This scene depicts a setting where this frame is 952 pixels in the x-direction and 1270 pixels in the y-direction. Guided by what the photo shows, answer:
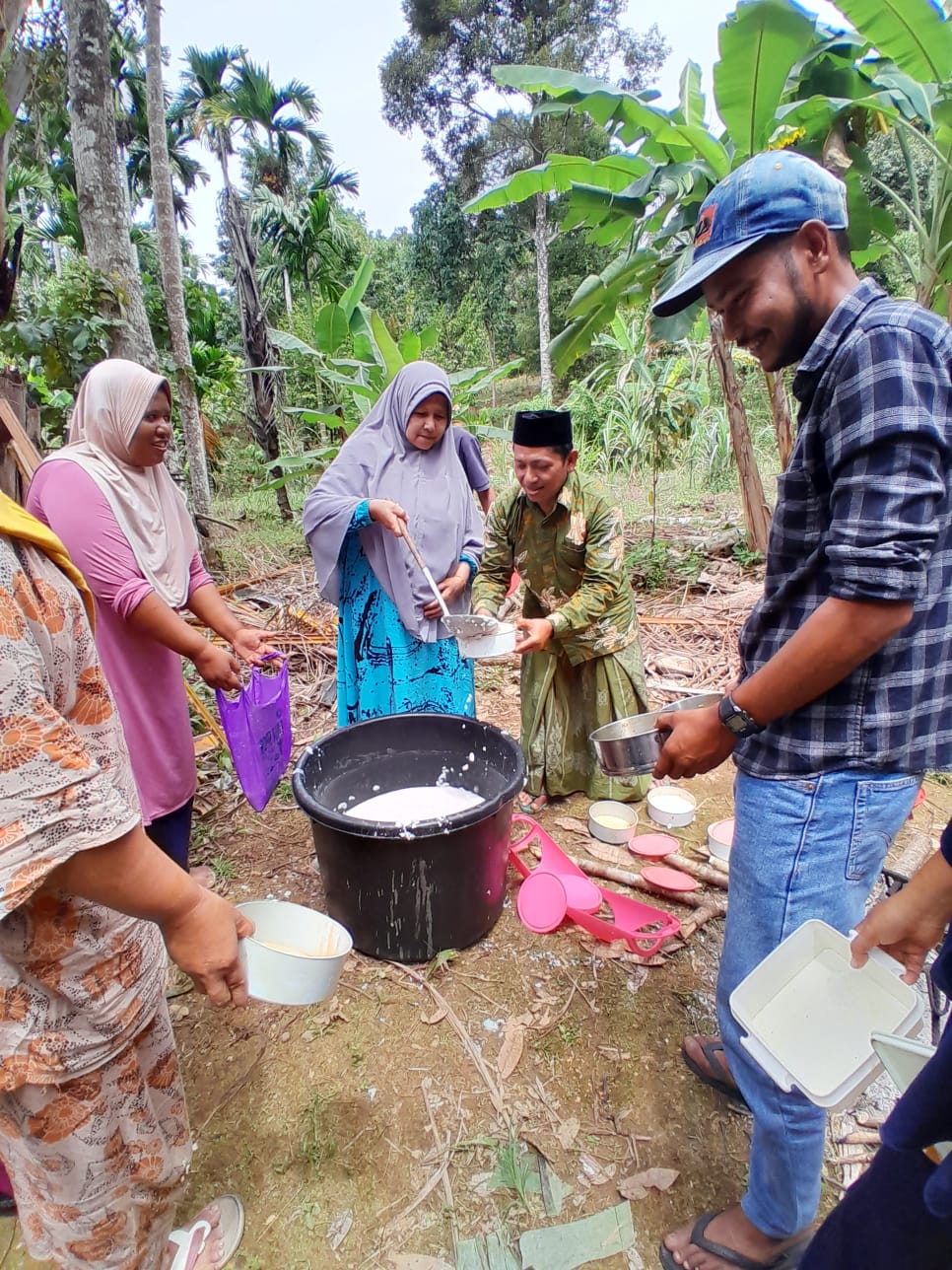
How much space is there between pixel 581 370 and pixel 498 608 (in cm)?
1748

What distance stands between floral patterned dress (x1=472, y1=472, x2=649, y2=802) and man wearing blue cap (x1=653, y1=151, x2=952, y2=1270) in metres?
1.44

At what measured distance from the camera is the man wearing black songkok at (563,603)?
2.49 m

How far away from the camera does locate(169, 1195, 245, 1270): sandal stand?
1.41 metres

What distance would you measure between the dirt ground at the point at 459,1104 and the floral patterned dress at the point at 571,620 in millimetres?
943

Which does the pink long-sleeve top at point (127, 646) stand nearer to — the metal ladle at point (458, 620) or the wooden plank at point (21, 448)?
the wooden plank at point (21, 448)

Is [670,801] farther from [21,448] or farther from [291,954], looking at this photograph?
[21,448]

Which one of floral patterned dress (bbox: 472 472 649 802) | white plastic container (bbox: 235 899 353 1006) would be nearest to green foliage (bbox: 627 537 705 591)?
floral patterned dress (bbox: 472 472 649 802)

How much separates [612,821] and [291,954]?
6.72 feet

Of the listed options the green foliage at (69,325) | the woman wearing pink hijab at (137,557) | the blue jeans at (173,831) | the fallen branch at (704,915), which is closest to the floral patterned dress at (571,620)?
the fallen branch at (704,915)

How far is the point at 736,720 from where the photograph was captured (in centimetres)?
114

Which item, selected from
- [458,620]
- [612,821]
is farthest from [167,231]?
[612,821]

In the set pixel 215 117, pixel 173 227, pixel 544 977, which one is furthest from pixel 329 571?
pixel 215 117

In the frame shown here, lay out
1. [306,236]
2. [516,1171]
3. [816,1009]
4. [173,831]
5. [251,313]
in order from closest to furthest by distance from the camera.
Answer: [816,1009] < [516,1171] < [173,831] < [251,313] < [306,236]

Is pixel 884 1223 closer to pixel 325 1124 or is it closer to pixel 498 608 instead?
pixel 325 1124
